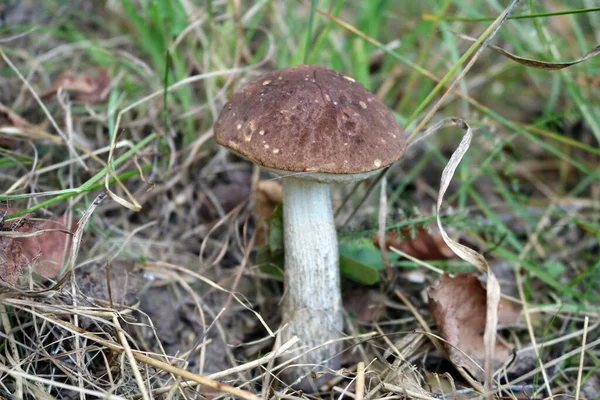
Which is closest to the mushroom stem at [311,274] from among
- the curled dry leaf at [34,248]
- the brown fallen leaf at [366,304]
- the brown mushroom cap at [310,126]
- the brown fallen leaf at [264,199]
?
the brown fallen leaf at [366,304]

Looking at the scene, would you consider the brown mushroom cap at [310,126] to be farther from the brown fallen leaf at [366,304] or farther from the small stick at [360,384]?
the brown fallen leaf at [366,304]

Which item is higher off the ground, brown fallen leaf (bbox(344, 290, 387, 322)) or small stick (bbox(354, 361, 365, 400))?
small stick (bbox(354, 361, 365, 400))

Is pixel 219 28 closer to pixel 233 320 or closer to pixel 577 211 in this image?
pixel 233 320

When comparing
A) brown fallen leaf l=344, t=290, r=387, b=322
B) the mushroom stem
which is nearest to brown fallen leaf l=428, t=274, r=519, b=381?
brown fallen leaf l=344, t=290, r=387, b=322

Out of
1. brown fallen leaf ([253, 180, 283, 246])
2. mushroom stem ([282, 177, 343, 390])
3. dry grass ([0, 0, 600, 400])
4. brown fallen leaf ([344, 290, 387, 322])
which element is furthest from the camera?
brown fallen leaf ([253, 180, 283, 246])

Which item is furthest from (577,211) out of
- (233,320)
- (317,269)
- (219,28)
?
(219,28)

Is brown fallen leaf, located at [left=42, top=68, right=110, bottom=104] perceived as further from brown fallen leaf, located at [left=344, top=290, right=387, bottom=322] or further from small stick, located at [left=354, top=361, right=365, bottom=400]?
small stick, located at [left=354, top=361, right=365, bottom=400]
